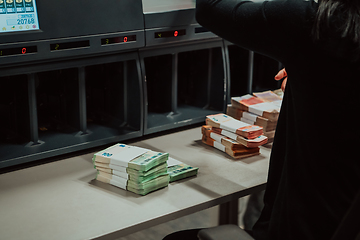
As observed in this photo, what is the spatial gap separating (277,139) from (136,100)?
2.10 ft

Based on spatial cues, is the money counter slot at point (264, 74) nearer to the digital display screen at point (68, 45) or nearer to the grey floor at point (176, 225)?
the grey floor at point (176, 225)

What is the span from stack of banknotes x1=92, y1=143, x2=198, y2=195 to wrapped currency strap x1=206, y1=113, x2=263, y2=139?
0.86ft

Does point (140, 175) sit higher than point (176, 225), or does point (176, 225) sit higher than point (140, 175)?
point (140, 175)

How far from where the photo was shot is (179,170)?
1425 millimetres

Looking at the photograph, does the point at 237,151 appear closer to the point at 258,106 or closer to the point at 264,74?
the point at 258,106

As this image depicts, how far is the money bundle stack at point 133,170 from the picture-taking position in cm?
130

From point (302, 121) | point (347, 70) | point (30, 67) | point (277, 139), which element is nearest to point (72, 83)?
point (30, 67)

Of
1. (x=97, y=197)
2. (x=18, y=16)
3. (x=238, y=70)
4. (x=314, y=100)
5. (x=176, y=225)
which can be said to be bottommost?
(x=176, y=225)

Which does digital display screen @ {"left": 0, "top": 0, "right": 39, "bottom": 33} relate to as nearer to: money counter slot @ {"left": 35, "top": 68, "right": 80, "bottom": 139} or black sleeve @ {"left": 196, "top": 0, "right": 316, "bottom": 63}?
money counter slot @ {"left": 35, "top": 68, "right": 80, "bottom": 139}

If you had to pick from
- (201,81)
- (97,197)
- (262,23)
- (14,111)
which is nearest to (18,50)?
(14,111)

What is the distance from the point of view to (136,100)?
168 cm

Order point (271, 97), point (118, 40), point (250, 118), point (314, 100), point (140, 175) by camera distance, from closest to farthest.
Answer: point (314, 100), point (140, 175), point (118, 40), point (250, 118), point (271, 97)

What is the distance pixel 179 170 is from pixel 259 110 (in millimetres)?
491

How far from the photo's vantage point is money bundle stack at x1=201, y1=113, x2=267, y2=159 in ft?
5.18
